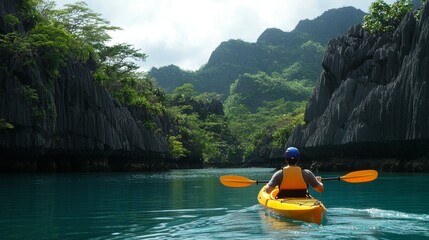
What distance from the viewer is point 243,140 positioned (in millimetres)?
120125

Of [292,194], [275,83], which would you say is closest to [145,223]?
[292,194]

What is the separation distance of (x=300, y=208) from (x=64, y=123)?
36163 millimetres

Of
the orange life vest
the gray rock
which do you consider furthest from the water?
the gray rock

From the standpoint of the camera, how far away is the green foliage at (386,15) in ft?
165

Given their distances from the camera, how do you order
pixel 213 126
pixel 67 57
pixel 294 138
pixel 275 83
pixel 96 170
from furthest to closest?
pixel 275 83
pixel 213 126
pixel 294 138
pixel 96 170
pixel 67 57

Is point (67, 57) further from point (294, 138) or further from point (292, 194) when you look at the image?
point (292, 194)

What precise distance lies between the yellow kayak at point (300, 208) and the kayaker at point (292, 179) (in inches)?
14.3

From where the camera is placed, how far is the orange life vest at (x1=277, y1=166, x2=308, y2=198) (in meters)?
12.0

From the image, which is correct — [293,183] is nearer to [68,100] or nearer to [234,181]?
[234,181]

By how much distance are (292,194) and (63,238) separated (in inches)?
217

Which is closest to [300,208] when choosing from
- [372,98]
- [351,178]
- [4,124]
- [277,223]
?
[277,223]

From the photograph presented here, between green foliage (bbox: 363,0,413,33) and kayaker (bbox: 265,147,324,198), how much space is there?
41689mm

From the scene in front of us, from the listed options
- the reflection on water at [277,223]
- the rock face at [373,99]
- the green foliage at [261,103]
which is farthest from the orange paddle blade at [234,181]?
the green foliage at [261,103]

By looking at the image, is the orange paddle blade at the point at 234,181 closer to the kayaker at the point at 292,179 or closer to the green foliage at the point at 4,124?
the kayaker at the point at 292,179
